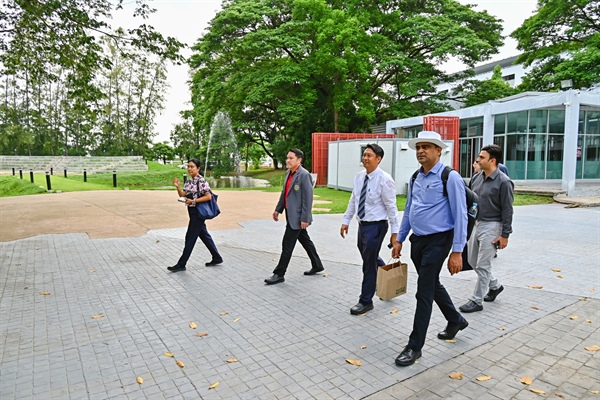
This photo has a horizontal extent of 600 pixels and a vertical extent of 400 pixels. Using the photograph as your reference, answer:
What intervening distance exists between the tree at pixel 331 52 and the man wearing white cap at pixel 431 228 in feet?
77.8

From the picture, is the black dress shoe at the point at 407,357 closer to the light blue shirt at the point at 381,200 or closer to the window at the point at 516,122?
the light blue shirt at the point at 381,200

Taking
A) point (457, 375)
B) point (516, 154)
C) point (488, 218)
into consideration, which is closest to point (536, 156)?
point (516, 154)

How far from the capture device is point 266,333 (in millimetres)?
4125

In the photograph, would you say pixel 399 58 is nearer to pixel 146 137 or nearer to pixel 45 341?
pixel 45 341

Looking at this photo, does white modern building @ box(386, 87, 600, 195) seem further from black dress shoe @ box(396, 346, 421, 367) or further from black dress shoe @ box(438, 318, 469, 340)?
black dress shoe @ box(396, 346, 421, 367)

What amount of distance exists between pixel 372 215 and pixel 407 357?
63.7 inches

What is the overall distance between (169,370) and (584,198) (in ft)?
59.7

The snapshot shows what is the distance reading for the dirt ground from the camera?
10.2m

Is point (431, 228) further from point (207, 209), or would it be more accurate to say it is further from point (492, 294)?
point (207, 209)

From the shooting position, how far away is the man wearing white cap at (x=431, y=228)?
336 cm

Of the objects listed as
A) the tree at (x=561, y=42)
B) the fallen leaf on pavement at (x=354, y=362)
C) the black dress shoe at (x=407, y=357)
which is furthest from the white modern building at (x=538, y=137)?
the fallen leaf on pavement at (x=354, y=362)

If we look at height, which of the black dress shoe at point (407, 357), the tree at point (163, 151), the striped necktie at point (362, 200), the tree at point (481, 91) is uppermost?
the tree at point (481, 91)

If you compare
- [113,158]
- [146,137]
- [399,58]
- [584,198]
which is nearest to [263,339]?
[584,198]

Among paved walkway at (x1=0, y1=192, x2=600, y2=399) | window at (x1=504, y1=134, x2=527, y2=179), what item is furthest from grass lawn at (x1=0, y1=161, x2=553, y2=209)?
paved walkway at (x1=0, y1=192, x2=600, y2=399)
